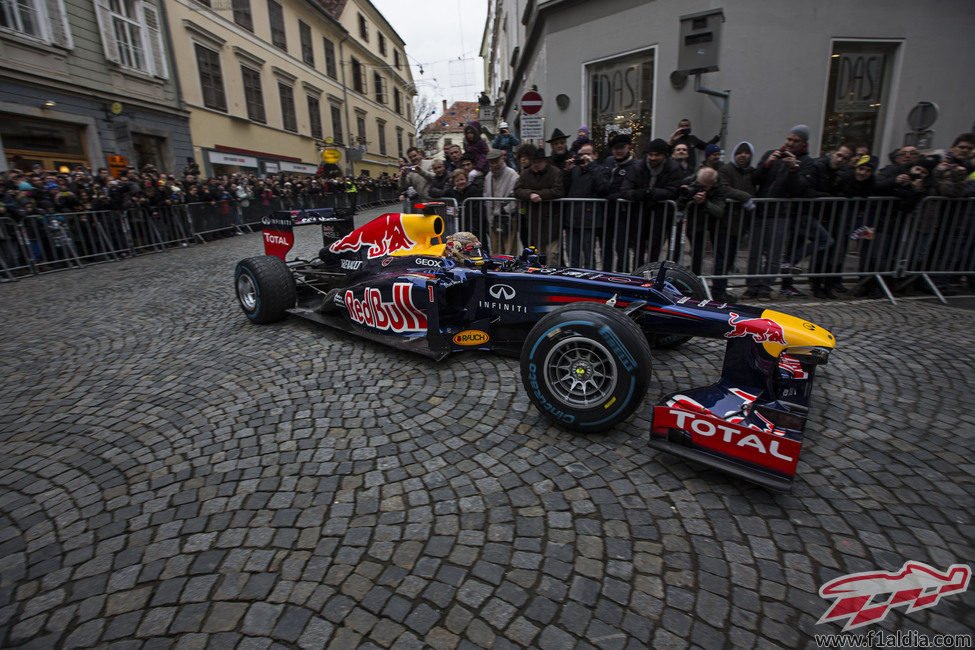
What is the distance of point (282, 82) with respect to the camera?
2370 centimetres

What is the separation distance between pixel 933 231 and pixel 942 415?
3.89m

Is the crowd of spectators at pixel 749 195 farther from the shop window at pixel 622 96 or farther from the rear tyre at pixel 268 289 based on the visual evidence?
the shop window at pixel 622 96

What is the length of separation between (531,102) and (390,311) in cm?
638

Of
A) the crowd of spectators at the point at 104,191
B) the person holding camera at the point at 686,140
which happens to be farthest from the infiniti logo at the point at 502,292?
the crowd of spectators at the point at 104,191

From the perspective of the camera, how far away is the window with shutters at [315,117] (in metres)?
26.7

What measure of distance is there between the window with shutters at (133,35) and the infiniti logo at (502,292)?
16634mm

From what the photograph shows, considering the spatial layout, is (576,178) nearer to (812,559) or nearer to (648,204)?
(648,204)

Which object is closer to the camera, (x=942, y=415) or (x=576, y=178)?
(x=942, y=415)

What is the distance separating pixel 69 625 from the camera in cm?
177

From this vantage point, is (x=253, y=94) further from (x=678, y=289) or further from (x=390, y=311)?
(x=678, y=289)

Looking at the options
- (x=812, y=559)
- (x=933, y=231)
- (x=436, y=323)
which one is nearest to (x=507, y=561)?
(x=812, y=559)

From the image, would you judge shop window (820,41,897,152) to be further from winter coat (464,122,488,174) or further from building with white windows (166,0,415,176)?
building with white windows (166,0,415,176)

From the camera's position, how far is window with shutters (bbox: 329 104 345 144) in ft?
97.8

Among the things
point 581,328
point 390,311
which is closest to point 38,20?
point 390,311
